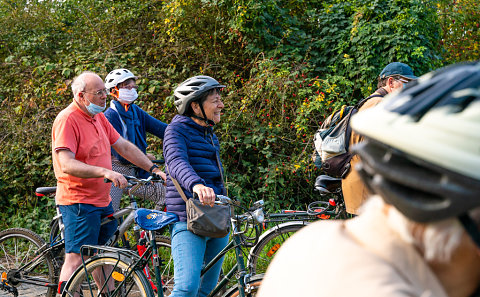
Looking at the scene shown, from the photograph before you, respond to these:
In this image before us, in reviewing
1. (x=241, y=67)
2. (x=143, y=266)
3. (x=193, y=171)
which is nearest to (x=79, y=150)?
(x=143, y=266)

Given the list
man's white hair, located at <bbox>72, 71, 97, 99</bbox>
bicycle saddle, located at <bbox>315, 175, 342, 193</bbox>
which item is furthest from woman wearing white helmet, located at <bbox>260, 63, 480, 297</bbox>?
bicycle saddle, located at <bbox>315, 175, 342, 193</bbox>

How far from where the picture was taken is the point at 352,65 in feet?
26.5

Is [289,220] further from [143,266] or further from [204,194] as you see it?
[204,194]

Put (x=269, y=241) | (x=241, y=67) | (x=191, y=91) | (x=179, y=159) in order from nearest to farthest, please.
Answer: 1. (x=179, y=159)
2. (x=191, y=91)
3. (x=269, y=241)
4. (x=241, y=67)

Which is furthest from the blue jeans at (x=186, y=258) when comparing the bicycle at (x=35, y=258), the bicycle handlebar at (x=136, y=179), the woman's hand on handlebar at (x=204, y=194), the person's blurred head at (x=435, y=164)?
the person's blurred head at (x=435, y=164)

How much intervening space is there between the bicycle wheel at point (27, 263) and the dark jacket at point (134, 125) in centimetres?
139

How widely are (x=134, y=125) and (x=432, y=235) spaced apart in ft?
17.4

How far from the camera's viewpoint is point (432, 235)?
2.74 feet

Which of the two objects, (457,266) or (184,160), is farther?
(184,160)

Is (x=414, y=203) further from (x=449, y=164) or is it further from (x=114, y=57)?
(x=114, y=57)

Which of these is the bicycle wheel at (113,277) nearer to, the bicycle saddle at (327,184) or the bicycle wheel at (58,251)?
the bicycle wheel at (58,251)

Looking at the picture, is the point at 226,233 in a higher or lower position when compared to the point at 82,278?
higher

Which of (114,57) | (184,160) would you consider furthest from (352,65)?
(184,160)

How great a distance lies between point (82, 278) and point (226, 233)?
1.37 m
